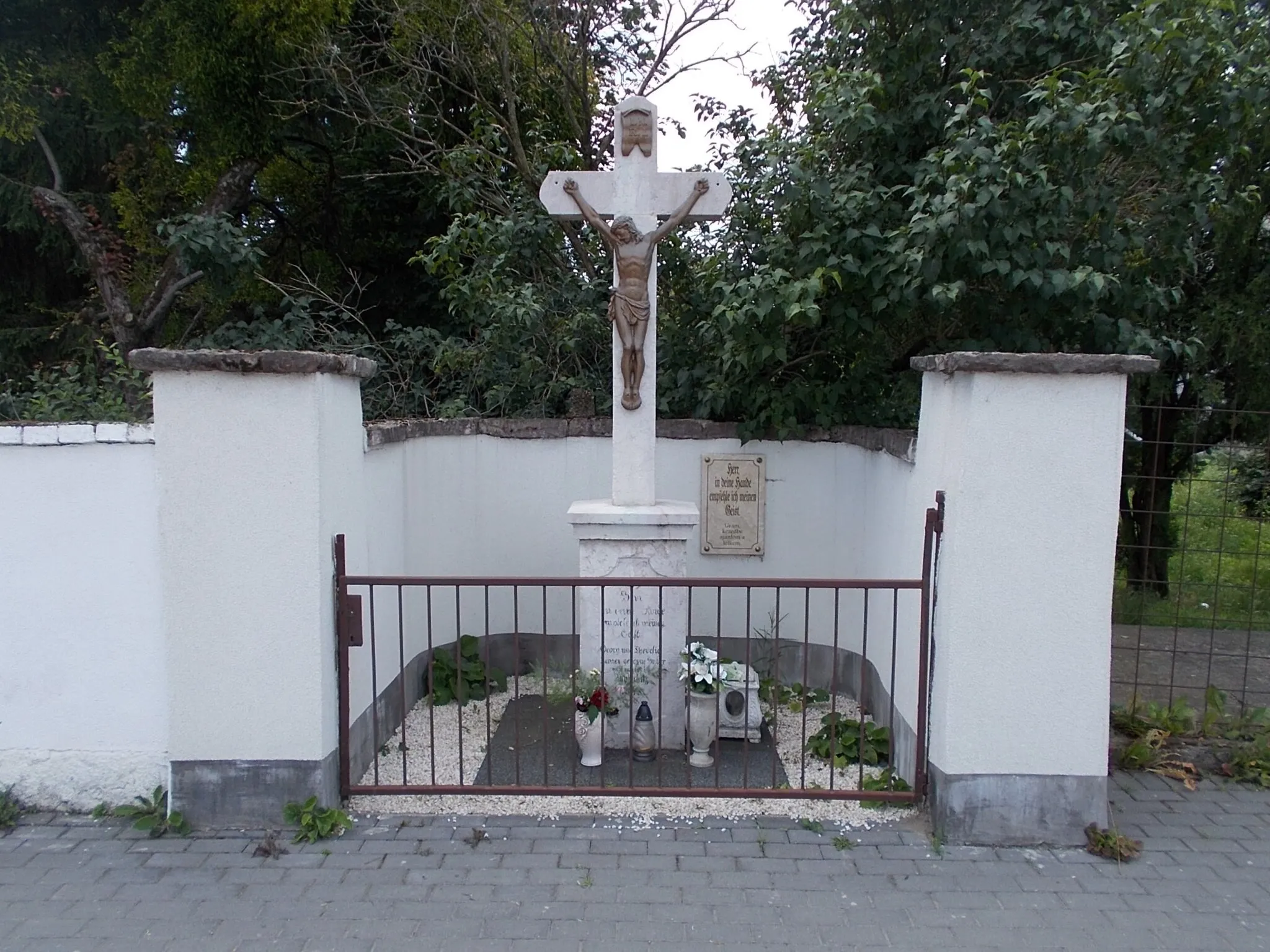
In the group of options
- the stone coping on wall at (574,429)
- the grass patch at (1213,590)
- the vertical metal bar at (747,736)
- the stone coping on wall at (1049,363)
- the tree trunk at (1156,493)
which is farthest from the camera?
the tree trunk at (1156,493)

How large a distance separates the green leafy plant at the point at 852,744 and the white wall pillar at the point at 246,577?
2.29 meters

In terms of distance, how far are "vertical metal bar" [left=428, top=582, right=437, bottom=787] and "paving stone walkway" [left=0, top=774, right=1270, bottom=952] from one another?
35cm

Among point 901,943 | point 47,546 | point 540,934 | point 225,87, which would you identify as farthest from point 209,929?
point 225,87

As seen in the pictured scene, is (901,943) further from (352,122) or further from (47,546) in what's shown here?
(352,122)

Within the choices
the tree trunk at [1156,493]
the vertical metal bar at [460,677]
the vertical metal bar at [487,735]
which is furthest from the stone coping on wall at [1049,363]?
the tree trunk at [1156,493]

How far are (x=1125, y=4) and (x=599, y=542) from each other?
14.1ft

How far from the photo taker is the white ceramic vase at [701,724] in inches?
169

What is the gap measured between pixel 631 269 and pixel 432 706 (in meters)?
2.34

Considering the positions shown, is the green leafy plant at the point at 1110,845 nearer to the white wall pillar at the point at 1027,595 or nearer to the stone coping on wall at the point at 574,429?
the white wall pillar at the point at 1027,595

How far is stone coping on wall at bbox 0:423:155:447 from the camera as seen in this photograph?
141 inches

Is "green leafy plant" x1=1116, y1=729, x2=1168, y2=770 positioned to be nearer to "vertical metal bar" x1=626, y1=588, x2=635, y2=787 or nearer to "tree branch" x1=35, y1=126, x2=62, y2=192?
"vertical metal bar" x1=626, y1=588, x2=635, y2=787

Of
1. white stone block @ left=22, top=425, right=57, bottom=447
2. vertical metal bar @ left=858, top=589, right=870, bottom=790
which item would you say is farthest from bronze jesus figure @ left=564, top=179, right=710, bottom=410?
white stone block @ left=22, top=425, right=57, bottom=447

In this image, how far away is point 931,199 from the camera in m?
4.70

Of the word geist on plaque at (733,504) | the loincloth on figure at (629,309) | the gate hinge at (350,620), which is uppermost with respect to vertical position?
the loincloth on figure at (629,309)
